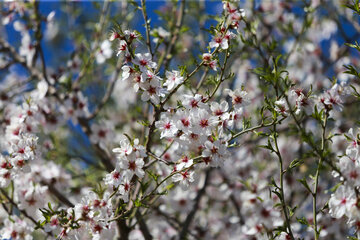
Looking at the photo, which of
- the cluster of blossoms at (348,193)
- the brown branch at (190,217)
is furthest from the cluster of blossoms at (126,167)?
the brown branch at (190,217)

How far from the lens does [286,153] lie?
16.9 feet

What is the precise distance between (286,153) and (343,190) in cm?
333

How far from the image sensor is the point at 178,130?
2.10 m

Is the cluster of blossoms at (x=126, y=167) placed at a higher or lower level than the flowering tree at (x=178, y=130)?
lower

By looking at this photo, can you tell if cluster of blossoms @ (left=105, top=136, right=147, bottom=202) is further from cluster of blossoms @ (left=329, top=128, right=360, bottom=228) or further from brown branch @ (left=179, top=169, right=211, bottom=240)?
brown branch @ (left=179, top=169, right=211, bottom=240)

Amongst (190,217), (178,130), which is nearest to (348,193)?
(178,130)

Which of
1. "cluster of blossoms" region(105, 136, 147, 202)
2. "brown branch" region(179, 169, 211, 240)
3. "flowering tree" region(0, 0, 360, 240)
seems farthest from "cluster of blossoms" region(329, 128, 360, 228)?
"brown branch" region(179, 169, 211, 240)

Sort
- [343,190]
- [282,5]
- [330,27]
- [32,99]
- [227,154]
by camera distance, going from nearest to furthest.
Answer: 1. [343,190]
2. [227,154]
3. [32,99]
4. [282,5]
5. [330,27]

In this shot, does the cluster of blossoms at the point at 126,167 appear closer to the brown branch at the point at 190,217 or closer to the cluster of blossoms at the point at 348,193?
the cluster of blossoms at the point at 348,193

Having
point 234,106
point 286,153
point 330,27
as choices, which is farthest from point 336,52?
point 234,106

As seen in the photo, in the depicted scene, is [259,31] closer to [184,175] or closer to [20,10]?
[20,10]

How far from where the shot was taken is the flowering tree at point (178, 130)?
6.87 feet

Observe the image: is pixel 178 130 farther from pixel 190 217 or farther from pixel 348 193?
pixel 190 217

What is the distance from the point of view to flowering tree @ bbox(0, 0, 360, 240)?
82.4 inches
